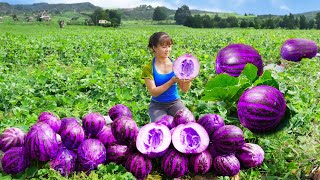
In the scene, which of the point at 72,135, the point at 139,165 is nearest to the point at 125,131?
the point at 139,165

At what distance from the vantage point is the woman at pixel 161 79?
4633 mm

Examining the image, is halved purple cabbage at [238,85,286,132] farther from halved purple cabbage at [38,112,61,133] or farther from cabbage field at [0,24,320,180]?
halved purple cabbage at [38,112,61,133]

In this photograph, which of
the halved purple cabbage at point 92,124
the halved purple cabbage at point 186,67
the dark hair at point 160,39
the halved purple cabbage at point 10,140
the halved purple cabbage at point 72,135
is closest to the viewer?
the halved purple cabbage at point 72,135

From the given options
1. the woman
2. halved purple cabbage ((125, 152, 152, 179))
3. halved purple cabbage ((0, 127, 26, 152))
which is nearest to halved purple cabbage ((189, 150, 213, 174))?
halved purple cabbage ((125, 152, 152, 179))

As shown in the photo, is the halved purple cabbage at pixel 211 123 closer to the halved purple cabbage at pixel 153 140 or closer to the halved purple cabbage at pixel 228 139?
the halved purple cabbage at pixel 228 139

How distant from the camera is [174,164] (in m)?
3.85

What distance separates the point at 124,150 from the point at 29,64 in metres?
10.1

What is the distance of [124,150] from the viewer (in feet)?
13.1

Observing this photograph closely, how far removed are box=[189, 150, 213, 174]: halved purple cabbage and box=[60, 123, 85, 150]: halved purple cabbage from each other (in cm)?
119

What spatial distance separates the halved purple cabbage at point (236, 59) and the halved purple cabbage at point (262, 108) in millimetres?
1524

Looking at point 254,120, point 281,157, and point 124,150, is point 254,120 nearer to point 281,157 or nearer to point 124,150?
point 281,157

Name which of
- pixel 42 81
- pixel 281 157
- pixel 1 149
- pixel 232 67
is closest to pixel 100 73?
pixel 42 81

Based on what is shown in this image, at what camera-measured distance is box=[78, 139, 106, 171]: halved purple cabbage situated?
3826 millimetres

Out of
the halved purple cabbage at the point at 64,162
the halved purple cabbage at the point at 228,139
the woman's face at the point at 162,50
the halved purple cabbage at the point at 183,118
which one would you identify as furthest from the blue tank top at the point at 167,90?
the halved purple cabbage at the point at 64,162
